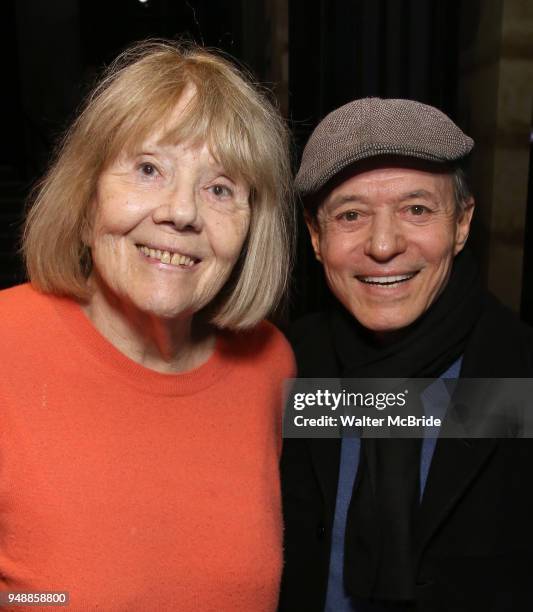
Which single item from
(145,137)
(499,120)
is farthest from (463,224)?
(499,120)

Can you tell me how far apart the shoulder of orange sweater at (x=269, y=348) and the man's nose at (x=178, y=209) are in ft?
1.62

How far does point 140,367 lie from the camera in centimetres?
151

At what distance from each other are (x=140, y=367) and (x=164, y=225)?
35 centimetres

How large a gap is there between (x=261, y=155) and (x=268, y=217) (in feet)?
0.61

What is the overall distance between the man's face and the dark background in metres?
0.55

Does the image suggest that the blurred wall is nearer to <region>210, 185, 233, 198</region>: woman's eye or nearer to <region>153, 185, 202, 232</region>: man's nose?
<region>210, 185, 233, 198</region>: woman's eye

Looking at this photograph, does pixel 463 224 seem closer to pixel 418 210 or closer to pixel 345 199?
pixel 418 210

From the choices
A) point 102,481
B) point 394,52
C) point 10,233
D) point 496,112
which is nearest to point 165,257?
point 102,481

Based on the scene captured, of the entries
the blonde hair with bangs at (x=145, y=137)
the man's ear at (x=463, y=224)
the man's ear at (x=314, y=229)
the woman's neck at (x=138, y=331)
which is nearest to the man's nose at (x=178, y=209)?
the blonde hair with bangs at (x=145, y=137)

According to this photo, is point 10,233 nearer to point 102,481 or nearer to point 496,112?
point 496,112

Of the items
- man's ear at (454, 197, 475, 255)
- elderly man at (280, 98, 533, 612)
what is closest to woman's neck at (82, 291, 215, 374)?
elderly man at (280, 98, 533, 612)

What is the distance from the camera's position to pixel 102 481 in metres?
1.35

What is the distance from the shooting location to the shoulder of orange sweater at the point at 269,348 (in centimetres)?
178

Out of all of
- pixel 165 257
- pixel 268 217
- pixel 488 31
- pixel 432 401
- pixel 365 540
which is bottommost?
pixel 365 540
